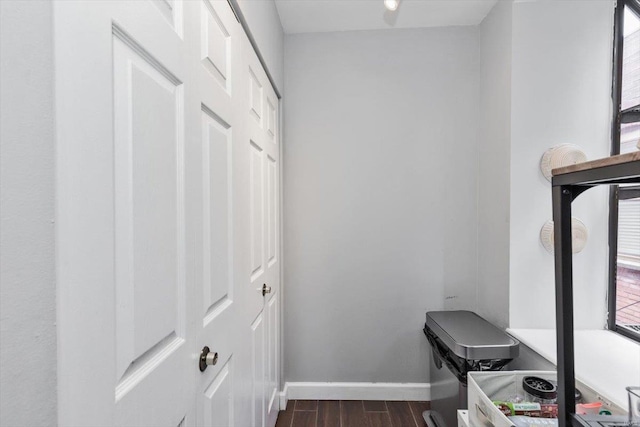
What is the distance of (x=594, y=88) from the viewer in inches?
70.5

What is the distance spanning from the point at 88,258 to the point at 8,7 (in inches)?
11.9

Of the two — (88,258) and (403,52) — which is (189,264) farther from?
(403,52)

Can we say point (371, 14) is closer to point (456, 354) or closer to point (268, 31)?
point (268, 31)

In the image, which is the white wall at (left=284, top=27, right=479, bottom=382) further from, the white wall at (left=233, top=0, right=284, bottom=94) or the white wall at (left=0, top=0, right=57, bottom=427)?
the white wall at (left=0, top=0, right=57, bottom=427)

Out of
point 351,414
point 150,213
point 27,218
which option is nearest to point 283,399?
point 351,414

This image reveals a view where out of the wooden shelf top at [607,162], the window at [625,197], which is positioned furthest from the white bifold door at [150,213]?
the window at [625,197]

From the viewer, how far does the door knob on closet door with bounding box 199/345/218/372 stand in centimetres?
85

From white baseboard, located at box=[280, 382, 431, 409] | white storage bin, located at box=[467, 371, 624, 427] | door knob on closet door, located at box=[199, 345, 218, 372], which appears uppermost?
door knob on closet door, located at box=[199, 345, 218, 372]

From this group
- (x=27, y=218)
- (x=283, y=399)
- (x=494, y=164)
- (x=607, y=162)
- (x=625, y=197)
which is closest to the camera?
(x=27, y=218)

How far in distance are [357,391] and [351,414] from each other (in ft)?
0.59

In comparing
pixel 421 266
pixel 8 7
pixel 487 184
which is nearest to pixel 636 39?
pixel 487 184

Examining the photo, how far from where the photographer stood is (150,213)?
2.05 ft

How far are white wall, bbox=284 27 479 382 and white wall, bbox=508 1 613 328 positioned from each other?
40 centimetres

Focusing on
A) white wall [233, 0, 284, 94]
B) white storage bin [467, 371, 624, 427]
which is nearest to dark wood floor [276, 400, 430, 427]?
white storage bin [467, 371, 624, 427]
